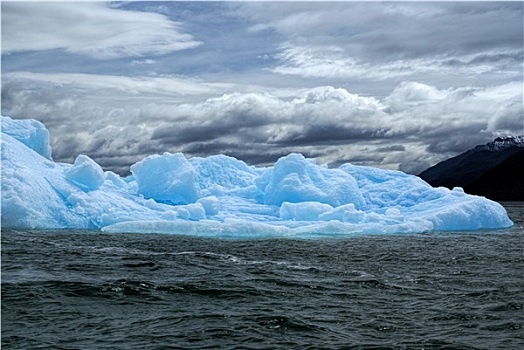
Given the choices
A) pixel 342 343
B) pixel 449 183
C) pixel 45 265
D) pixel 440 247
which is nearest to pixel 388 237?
pixel 440 247

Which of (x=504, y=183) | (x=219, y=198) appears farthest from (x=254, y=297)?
(x=504, y=183)

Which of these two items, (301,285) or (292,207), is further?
(292,207)

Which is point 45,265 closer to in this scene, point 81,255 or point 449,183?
point 81,255

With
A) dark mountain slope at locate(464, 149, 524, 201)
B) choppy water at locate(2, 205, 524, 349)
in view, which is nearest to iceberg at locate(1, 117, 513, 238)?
choppy water at locate(2, 205, 524, 349)

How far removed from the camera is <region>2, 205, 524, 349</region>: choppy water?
1005 centimetres

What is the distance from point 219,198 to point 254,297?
77.9 feet

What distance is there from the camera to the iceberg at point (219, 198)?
27641 mm

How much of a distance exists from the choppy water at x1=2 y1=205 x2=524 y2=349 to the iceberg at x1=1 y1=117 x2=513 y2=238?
17.5 ft

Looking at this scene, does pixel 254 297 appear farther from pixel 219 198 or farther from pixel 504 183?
pixel 504 183

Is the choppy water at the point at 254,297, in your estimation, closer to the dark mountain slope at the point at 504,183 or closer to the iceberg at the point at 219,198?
the iceberg at the point at 219,198

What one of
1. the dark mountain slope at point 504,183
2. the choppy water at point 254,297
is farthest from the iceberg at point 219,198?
the dark mountain slope at point 504,183

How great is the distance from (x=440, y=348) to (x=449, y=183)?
176 m

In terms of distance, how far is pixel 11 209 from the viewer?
84.6 ft

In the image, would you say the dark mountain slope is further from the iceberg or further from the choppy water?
the choppy water
